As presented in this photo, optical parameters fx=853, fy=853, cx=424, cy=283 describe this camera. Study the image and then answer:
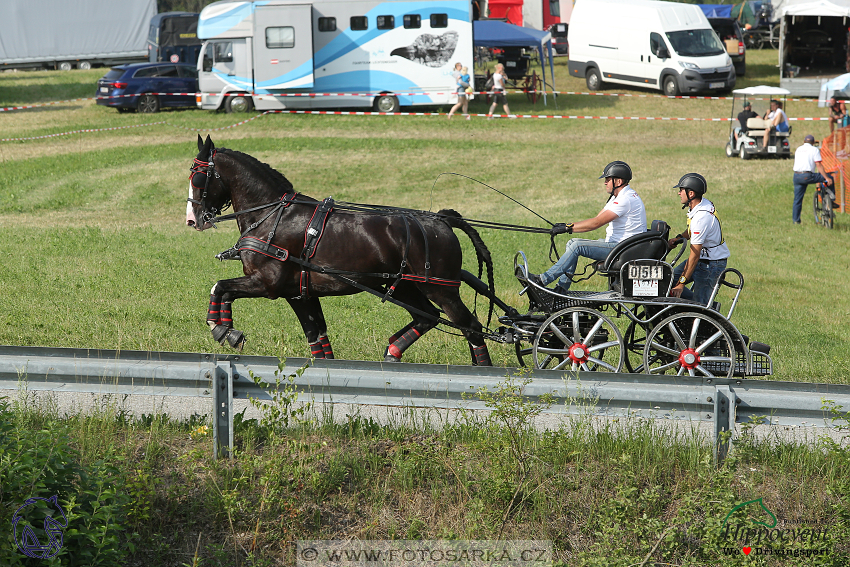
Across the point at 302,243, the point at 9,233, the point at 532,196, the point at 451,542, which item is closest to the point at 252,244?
the point at 302,243

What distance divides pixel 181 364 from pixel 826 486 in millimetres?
4364

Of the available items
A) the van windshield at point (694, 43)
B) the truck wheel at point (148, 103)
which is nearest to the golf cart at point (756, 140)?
the van windshield at point (694, 43)

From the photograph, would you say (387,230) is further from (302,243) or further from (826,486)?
(826,486)

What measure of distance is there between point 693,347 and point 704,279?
0.94 m

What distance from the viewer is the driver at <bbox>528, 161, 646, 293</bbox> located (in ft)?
26.8

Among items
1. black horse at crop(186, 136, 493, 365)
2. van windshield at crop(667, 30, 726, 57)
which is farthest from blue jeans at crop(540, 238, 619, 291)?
van windshield at crop(667, 30, 726, 57)

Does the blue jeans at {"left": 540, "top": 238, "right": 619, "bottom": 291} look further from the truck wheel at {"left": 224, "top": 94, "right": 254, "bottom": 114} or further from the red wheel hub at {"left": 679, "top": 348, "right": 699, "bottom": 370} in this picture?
the truck wheel at {"left": 224, "top": 94, "right": 254, "bottom": 114}

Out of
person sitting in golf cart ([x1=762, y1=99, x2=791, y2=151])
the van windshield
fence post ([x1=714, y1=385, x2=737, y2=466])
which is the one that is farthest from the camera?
the van windshield

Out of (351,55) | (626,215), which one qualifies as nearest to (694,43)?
(351,55)

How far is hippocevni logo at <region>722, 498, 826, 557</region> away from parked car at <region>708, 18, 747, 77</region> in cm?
3534

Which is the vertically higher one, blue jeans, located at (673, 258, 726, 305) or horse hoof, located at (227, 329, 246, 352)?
blue jeans, located at (673, 258, 726, 305)

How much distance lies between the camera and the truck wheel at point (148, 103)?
102 feet

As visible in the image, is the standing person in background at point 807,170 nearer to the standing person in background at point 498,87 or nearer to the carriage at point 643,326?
the standing person in background at point 498,87

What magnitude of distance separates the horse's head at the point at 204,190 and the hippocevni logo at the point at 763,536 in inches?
214
